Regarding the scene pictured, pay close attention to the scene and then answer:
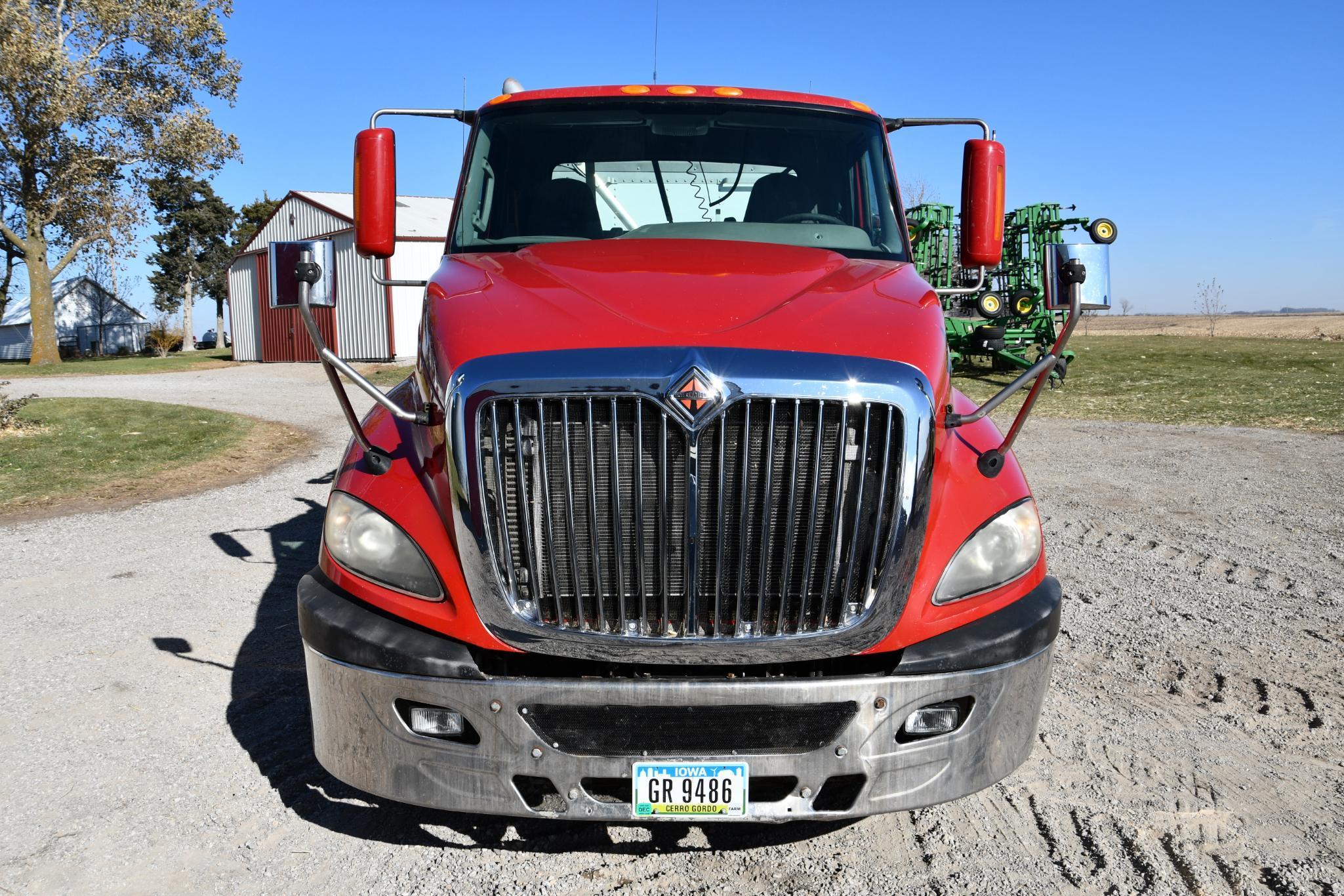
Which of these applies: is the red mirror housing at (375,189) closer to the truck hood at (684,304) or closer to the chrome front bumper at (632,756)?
the truck hood at (684,304)

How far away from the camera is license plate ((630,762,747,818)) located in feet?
8.23

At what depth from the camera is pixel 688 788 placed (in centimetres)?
251

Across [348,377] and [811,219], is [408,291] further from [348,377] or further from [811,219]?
[348,377]

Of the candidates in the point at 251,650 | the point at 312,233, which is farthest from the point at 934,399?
the point at 312,233

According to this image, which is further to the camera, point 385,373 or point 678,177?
point 385,373

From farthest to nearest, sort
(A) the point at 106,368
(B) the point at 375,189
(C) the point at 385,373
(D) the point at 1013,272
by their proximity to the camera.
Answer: (A) the point at 106,368 → (C) the point at 385,373 → (D) the point at 1013,272 → (B) the point at 375,189

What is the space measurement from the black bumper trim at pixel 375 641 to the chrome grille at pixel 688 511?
0.22 meters

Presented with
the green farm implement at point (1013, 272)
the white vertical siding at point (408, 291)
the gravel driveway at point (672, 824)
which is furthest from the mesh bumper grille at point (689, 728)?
the white vertical siding at point (408, 291)

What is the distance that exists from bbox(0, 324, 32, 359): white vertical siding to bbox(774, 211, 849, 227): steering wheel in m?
A: 75.3

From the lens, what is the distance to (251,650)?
15.4 ft

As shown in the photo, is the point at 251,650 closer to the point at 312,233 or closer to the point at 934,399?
the point at 934,399

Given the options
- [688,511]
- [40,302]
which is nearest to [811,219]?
[688,511]

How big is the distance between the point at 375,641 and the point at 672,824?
44.9 inches

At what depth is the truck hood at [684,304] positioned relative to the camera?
2650 mm
